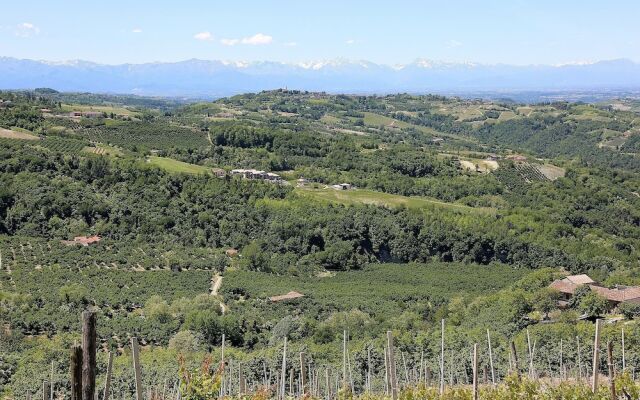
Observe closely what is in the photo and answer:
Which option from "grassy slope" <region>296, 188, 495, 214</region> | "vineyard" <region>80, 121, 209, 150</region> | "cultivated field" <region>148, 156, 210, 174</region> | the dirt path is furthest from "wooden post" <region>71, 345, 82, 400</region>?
"vineyard" <region>80, 121, 209, 150</region>

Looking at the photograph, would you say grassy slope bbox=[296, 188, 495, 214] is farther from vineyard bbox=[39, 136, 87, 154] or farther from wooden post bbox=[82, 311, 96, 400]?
wooden post bbox=[82, 311, 96, 400]

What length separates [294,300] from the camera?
39156 millimetres

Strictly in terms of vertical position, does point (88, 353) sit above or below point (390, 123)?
above

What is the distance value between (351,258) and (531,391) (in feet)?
136

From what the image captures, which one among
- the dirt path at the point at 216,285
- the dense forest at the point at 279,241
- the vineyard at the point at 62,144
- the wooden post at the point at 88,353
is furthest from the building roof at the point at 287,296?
the vineyard at the point at 62,144

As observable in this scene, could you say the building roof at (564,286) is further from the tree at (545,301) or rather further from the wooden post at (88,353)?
the wooden post at (88,353)

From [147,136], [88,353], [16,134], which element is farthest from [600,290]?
[147,136]

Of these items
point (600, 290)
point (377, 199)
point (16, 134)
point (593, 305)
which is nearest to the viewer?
point (593, 305)

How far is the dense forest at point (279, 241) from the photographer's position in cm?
3097

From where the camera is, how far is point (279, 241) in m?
55.8

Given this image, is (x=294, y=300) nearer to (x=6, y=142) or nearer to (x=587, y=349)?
(x=587, y=349)

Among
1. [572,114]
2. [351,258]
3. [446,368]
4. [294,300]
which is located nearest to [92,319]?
[446,368]

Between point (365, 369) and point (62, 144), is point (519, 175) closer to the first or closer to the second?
point (62, 144)

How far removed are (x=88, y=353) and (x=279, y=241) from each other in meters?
51.0
